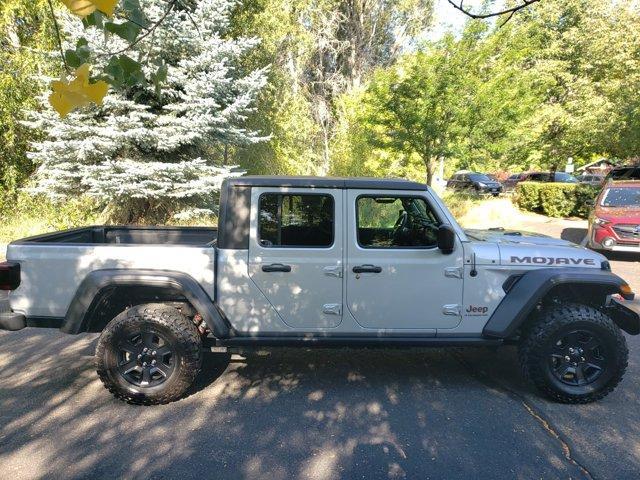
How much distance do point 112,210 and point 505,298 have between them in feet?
31.1

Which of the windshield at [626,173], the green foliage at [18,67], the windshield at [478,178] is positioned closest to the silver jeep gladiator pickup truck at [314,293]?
the green foliage at [18,67]

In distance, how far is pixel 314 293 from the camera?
336cm

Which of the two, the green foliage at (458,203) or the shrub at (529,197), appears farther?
the shrub at (529,197)

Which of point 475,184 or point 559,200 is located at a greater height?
point 475,184

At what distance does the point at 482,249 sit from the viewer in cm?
344

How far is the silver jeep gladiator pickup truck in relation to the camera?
10.6ft

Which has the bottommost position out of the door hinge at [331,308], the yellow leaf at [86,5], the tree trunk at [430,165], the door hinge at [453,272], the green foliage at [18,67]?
the door hinge at [331,308]

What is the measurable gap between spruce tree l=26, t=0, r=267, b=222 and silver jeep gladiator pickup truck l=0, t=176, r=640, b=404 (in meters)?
5.91

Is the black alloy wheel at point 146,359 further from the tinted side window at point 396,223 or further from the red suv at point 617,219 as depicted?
the red suv at point 617,219

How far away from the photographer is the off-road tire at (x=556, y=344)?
3273 millimetres

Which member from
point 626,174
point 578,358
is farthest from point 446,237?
point 626,174

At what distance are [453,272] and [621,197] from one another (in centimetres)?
871

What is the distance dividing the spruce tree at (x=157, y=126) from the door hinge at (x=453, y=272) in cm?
708

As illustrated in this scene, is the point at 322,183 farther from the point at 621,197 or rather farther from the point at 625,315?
the point at 621,197
